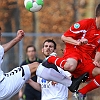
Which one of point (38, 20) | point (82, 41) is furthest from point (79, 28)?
point (38, 20)

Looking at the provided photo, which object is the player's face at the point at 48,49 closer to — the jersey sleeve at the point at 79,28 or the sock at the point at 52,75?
the sock at the point at 52,75

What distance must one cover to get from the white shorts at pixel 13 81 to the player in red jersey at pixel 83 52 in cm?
67

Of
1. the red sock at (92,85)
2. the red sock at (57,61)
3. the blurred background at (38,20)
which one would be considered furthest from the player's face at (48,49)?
the blurred background at (38,20)

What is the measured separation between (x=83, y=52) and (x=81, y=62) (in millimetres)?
188

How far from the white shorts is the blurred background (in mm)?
5068

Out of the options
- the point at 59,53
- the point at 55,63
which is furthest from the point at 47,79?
the point at 59,53

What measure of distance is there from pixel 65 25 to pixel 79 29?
17.2 feet

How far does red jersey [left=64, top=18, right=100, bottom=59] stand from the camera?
32.9 ft

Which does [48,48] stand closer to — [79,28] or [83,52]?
[83,52]

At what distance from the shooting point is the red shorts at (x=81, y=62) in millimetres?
10109

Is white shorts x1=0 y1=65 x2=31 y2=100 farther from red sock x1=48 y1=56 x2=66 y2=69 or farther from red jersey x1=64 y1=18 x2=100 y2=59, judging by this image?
red jersey x1=64 y1=18 x2=100 y2=59

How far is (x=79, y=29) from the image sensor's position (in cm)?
1003

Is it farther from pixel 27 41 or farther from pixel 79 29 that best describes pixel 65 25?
pixel 79 29

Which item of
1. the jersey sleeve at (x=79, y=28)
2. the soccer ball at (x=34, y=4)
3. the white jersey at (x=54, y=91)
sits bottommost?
the white jersey at (x=54, y=91)
